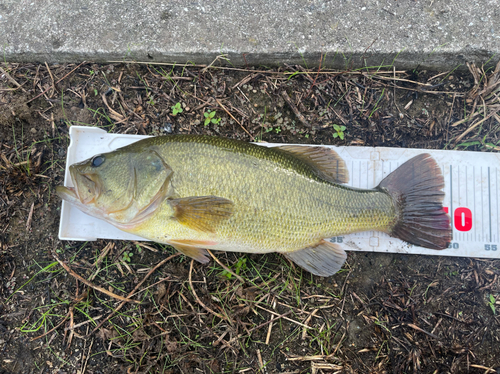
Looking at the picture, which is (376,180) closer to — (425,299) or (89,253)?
(425,299)

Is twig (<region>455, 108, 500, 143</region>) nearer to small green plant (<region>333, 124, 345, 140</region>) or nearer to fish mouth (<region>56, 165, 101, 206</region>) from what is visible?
small green plant (<region>333, 124, 345, 140</region>)

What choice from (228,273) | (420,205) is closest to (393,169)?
(420,205)

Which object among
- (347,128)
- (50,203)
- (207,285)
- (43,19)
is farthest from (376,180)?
(43,19)

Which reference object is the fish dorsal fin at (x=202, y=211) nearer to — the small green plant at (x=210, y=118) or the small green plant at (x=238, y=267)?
the small green plant at (x=238, y=267)

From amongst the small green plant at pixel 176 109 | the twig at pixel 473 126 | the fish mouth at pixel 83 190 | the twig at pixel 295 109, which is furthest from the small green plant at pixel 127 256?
the twig at pixel 473 126

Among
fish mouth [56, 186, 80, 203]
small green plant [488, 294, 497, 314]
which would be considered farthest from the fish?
small green plant [488, 294, 497, 314]
